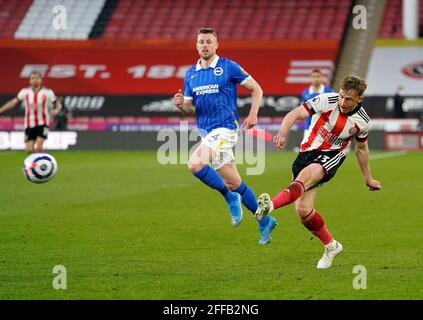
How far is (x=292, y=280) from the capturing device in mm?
8281

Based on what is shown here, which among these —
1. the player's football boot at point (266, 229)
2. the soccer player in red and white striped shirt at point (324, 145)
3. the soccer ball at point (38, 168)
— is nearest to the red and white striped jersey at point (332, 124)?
the soccer player in red and white striped shirt at point (324, 145)

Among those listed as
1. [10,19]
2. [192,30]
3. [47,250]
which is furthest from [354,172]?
[10,19]

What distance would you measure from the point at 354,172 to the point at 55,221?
10.4 m

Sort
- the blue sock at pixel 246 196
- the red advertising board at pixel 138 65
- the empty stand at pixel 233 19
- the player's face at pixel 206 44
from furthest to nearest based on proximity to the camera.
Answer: the empty stand at pixel 233 19 → the red advertising board at pixel 138 65 → the blue sock at pixel 246 196 → the player's face at pixel 206 44

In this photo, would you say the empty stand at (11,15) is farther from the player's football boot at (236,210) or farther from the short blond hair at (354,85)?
the short blond hair at (354,85)

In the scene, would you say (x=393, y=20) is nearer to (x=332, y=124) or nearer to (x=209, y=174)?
(x=209, y=174)

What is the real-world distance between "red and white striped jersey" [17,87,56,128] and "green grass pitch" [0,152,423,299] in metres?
2.26

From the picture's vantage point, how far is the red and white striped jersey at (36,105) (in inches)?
819

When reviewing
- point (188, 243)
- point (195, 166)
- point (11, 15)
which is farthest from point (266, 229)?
point (11, 15)

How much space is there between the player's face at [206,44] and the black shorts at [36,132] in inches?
424

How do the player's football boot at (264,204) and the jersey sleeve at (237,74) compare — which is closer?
the player's football boot at (264,204)

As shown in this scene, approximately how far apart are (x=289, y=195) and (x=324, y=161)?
1.91ft

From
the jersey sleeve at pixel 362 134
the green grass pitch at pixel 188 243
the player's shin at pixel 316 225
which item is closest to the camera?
the green grass pitch at pixel 188 243

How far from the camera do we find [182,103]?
1074cm
